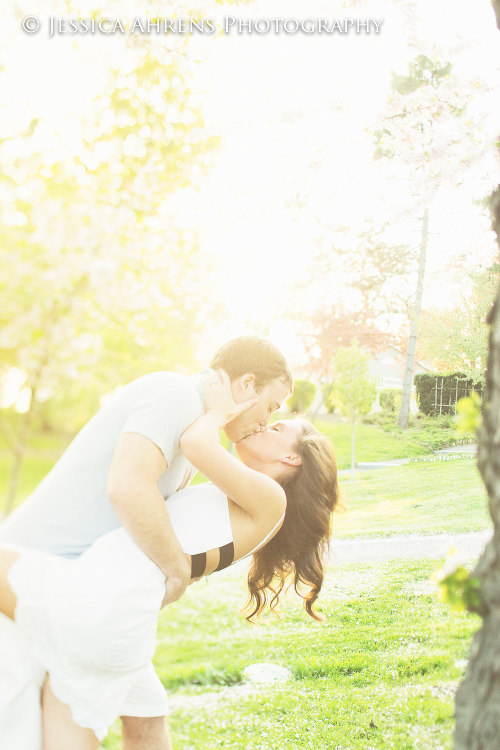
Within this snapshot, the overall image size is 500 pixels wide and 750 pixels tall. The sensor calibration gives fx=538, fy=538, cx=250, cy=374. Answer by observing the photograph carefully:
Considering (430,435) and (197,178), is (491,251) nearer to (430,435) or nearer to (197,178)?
(430,435)

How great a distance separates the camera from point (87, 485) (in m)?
1.61

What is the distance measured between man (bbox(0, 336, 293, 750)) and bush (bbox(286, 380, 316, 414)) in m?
1.27

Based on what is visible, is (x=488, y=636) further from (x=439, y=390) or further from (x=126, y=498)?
(x=439, y=390)

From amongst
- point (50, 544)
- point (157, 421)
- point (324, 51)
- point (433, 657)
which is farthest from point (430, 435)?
point (324, 51)

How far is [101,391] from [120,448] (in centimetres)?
430

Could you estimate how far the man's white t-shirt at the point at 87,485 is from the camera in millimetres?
1578

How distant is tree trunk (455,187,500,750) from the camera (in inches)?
36.6

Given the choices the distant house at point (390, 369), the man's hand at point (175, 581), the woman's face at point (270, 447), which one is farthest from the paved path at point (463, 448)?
the man's hand at point (175, 581)

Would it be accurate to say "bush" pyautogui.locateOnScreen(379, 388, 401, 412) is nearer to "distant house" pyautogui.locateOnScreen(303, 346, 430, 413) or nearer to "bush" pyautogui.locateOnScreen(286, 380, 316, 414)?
"distant house" pyautogui.locateOnScreen(303, 346, 430, 413)

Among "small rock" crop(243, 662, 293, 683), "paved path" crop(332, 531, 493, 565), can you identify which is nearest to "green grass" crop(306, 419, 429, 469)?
"paved path" crop(332, 531, 493, 565)

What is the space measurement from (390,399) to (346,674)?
1234 mm

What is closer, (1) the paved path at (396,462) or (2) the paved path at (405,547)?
(2) the paved path at (405,547)

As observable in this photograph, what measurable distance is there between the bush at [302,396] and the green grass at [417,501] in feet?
1.63

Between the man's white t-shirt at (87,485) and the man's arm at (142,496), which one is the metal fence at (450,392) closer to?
the man's white t-shirt at (87,485)
